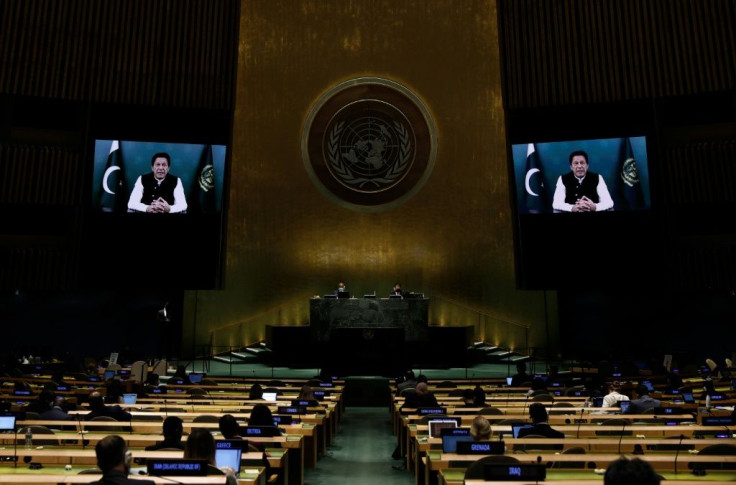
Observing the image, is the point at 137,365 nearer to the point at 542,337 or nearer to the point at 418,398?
the point at 418,398

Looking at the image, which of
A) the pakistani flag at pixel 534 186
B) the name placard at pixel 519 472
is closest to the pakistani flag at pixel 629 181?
the pakistani flag at pixel 534 186

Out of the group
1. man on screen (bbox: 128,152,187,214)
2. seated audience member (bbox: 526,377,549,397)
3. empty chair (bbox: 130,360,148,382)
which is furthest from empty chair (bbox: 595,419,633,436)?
man on screen (bbox: 128,152,187,214)

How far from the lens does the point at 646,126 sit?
1553cm

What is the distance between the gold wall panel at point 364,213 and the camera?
1875 cm

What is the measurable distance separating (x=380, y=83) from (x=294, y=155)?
330 centimetres

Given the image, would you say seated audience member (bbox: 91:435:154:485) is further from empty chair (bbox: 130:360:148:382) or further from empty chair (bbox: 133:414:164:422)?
empty chair (bbox: 130:360:148:382)

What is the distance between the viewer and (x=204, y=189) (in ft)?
52.4

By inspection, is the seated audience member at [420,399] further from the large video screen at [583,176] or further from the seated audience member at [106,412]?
the large video screen at [583,176]

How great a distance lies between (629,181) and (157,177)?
11.3m

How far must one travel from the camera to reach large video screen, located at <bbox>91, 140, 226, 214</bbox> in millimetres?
15633

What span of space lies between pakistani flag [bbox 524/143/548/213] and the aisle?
6.69m

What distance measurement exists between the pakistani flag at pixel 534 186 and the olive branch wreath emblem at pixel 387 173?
4.28 metres

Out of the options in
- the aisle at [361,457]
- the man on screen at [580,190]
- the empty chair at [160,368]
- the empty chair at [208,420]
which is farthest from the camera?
the man on screen at [580,190]

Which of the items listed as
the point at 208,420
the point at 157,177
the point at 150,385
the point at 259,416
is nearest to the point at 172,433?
the point at 259,416
